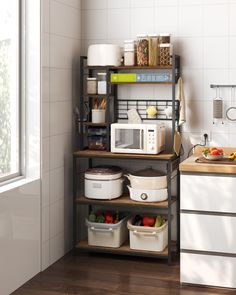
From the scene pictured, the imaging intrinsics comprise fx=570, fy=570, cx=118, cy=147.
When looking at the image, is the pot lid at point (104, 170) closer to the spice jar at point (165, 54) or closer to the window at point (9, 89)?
the window at point (9, 89)

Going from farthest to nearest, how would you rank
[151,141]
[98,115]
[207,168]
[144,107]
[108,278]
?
[144,107]
[98,115]
[151,141]
[108,278]
[207,168]

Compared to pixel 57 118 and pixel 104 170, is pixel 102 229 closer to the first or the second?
pixel 104 170

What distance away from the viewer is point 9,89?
12.6 ft

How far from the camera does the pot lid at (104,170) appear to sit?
4.38 meters

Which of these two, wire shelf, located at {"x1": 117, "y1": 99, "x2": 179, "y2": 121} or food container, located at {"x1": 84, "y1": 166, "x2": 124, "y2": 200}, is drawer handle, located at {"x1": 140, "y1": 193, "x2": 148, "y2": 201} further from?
wire shelf, located at {"x1": 117, "y1": 99, "x2": 179, "y2": 121}

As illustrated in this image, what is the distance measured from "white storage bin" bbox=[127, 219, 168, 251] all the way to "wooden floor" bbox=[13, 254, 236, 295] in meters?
0.12

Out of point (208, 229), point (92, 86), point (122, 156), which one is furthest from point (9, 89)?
point (208, 229)

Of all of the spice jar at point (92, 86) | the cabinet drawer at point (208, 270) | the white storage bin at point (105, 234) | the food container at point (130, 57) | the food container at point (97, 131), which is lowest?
the cabinet drawer at point (208, 270)

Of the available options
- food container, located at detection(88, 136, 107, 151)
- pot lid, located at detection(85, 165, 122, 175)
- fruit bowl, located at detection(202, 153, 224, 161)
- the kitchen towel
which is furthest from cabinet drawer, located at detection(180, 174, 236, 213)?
food container, located at detection(88, 136, 107, 151)

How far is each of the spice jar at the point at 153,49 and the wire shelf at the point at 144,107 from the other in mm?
374

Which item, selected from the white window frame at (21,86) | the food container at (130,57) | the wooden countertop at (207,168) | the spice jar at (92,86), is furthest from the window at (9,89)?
the wooden countertop at (207,168)

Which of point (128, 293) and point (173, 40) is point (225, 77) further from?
point (128, 293)

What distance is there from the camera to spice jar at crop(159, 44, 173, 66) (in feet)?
14.0

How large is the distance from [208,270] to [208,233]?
256 millimetres
